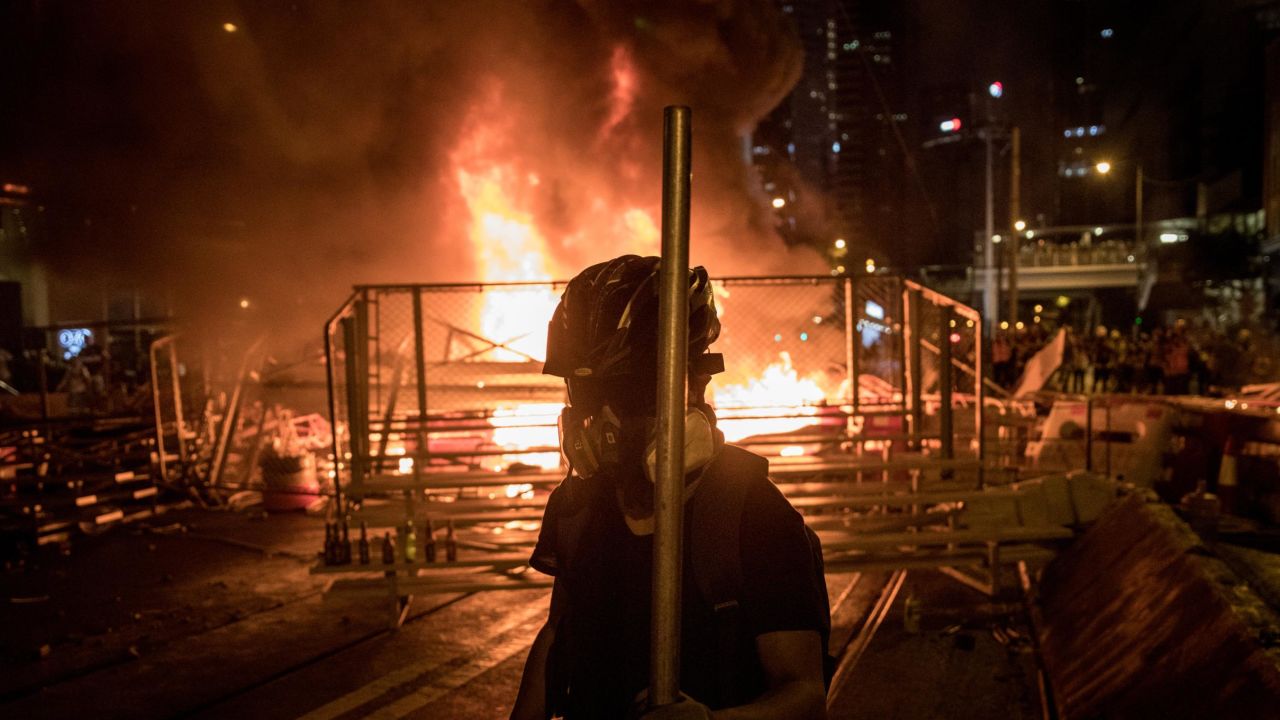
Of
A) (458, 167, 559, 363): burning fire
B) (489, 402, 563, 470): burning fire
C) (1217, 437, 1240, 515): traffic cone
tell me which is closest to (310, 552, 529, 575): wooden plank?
(489, 402, 563, 470): burning fire

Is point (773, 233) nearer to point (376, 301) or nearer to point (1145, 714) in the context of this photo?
point (376, 301)

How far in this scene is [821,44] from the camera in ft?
280

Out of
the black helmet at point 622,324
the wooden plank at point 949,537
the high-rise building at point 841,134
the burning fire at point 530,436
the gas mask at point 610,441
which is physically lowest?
the wooden plank at point 949,537

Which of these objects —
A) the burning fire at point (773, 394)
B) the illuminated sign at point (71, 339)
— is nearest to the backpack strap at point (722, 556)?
the burning fire at point (773, 394)

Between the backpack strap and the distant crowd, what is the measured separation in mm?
16537

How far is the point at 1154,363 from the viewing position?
15.8 m

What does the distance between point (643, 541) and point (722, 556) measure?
174 millimetres

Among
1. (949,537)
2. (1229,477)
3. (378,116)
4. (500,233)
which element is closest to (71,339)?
(378,116)

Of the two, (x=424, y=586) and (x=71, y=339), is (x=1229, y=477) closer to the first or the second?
(x=424, y=586)

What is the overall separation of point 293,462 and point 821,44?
87.7 meters

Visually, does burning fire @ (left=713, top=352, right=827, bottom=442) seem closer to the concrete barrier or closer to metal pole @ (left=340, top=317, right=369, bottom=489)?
metal pole @ (left=340, top=317, right=369, bottom=489)

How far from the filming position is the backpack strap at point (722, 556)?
142 centimetres

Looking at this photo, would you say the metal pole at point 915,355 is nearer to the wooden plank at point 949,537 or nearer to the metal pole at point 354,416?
the wooden plank at point 949,537

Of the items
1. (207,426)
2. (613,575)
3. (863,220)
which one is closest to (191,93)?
(207,426)
